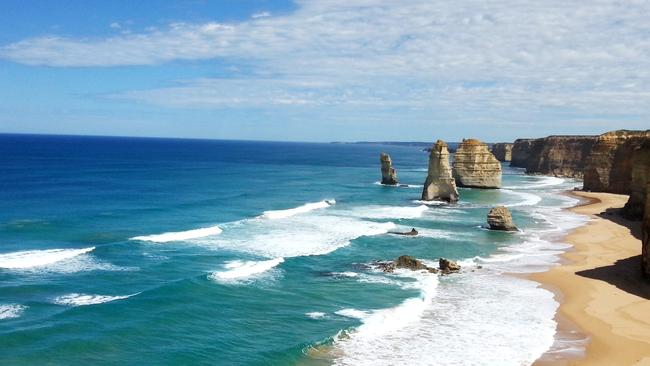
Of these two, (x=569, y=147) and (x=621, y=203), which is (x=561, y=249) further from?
(x=569, y=147)

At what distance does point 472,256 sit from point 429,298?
1063cm

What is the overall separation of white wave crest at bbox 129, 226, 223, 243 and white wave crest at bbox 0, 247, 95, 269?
14.6 ft

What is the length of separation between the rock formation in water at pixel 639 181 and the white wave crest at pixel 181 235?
31567mm

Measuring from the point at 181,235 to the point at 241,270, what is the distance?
11.0 metres

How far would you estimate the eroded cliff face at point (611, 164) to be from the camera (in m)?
67.6

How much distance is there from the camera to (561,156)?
11181cm

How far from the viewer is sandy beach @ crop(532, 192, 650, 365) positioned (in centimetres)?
2225

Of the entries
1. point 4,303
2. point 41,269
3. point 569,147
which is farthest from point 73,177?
point 569,147

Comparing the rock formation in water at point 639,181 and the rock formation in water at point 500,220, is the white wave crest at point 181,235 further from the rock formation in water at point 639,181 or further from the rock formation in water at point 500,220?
the rock formation in water at point 639,181

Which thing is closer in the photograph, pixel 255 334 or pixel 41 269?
pixel 255 334

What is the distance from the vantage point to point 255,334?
2328 cm

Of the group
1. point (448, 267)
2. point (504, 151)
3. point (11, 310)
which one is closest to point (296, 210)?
point (448, 267)

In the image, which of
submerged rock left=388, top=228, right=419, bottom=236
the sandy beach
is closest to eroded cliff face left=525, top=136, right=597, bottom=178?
the sandy beach

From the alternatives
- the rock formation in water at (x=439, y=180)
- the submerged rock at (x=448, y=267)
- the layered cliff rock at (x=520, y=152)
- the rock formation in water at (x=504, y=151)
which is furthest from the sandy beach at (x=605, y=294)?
the rock formation in water at (x=504, y=151)
